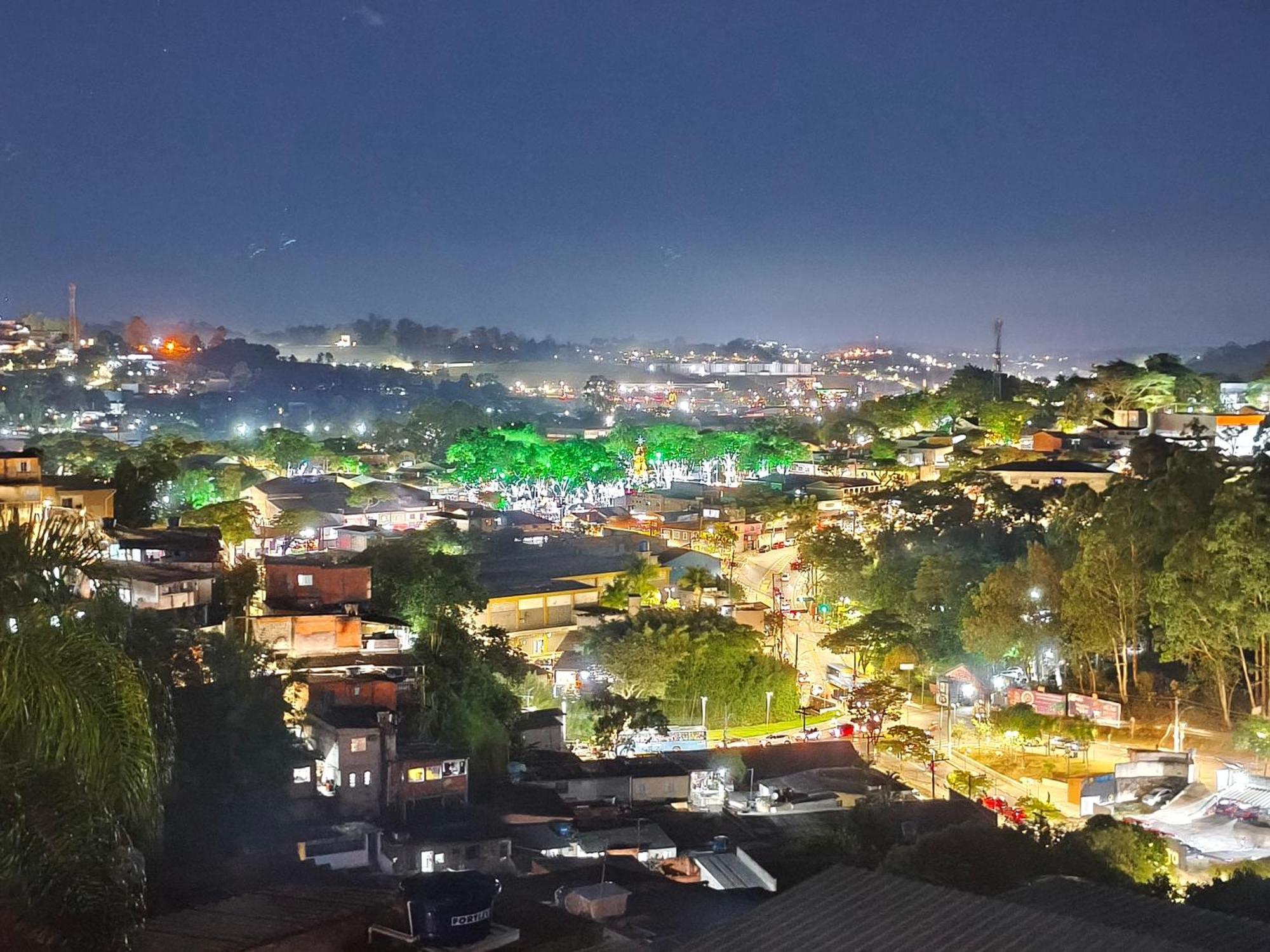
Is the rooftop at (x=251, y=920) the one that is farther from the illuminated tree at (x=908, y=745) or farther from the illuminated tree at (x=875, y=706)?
the illuminated tree at (x=875, y=706)

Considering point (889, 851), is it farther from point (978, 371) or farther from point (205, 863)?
point (978, 371)

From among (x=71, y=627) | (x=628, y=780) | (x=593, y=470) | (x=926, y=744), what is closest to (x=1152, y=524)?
(x=926, y=744)

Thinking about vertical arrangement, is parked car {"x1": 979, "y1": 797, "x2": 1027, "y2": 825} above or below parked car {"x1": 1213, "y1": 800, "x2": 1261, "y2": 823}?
below

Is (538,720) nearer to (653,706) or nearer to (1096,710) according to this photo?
(653,706)

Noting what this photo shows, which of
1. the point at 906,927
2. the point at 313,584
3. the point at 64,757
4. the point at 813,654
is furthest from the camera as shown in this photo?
the point at 813,654

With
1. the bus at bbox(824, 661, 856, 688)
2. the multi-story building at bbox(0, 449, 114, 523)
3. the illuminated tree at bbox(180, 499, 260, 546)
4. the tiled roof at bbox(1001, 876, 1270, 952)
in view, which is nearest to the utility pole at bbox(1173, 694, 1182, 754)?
the bus at bbox(824, 661, 856, 688)

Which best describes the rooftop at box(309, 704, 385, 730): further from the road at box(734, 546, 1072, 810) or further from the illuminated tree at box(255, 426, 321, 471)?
the illuminated tree at box(255, 426, 321, 471)

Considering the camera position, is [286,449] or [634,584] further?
[286,449]

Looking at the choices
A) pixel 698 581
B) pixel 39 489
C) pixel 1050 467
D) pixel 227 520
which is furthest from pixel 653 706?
pixel 1050 467
